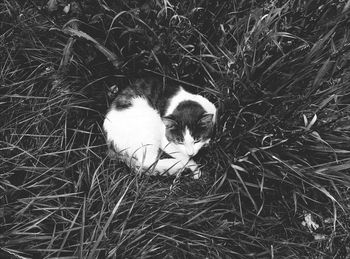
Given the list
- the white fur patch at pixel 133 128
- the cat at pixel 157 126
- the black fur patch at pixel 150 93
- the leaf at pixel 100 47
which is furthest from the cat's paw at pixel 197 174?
the leaf at pixel 100 47

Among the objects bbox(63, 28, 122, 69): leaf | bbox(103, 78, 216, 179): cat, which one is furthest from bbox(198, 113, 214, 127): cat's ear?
bbox(63, 28, 122, 69): leaf

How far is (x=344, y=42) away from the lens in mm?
1887

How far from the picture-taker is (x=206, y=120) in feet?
6.81

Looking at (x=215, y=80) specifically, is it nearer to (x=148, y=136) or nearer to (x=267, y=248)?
(x=148, y=136)

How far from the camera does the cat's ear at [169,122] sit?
206cm

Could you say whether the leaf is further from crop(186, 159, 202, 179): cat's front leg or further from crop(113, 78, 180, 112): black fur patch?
crop(186, 159, 202, 179): cat's front leg

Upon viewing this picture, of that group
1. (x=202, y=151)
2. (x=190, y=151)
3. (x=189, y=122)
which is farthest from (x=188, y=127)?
(x=202, y=151)

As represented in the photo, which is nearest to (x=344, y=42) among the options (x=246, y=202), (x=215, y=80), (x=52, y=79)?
(x=215, y=80)

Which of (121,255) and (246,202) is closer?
(121,255)

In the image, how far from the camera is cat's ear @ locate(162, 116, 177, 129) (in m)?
2.06

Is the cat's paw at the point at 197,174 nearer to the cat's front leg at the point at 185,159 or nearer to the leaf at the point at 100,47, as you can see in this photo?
the cat's front leg at the point at 185,159

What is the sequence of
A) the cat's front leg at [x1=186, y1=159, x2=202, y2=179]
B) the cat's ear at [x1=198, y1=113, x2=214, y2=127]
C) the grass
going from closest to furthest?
the grass → the cat's ear at [x1=198, y1=113, x2=214, y2=127] → the cat's front leg at [x1=186, y1=159, x2=202, y2=179]

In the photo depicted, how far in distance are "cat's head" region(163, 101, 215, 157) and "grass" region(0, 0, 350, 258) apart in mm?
140

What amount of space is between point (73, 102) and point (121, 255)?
3.18 feet
